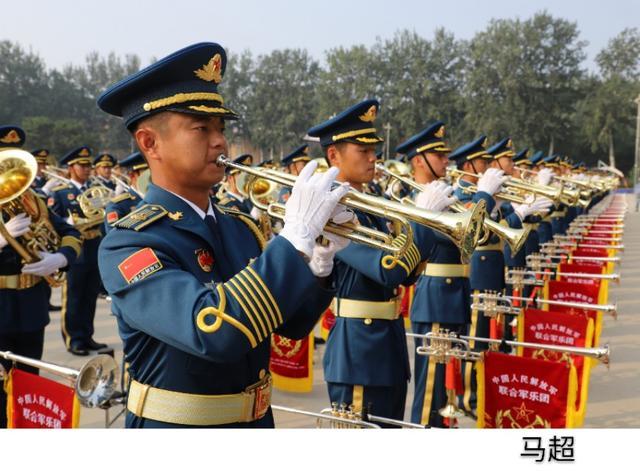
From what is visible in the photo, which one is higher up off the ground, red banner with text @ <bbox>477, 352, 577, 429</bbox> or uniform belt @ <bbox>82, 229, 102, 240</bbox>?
uniform belt @ <bbox>82, 229, 102, 240</bbox>

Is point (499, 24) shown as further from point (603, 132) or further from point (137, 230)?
point (137, 230)

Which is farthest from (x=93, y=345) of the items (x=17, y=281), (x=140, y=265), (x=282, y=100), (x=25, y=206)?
(x=282, y=100)

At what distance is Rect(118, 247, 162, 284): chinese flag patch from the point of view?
1.84 m

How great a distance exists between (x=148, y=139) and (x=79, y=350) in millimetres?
5732

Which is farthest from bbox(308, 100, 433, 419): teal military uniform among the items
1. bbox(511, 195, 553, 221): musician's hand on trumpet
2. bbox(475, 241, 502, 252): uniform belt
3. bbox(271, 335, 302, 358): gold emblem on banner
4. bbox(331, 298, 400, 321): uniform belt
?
bbox(511, 195, 553, 221): musician's hand on trumpet

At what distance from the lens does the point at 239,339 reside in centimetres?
172

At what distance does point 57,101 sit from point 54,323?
6952 cm

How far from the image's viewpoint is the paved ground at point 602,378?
17.4ft

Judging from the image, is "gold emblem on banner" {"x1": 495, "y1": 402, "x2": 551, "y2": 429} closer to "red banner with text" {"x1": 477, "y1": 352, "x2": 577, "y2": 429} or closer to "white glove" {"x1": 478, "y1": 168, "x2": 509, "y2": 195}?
"red banner with text" {"x1": 477, "y1": 352, "x2": 577, "y2": 429}

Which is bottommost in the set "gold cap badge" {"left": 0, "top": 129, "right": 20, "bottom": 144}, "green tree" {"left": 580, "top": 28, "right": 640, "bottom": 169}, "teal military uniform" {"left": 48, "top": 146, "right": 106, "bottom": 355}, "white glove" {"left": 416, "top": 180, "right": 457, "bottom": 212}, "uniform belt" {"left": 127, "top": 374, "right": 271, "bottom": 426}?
"teal military uniform" {"left": 48, "top": 146, "right": 106, "bottom": 355}

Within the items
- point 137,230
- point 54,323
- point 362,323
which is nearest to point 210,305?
point 137,230

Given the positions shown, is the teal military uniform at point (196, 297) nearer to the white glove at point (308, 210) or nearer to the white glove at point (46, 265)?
the white glove at point (308, 210)

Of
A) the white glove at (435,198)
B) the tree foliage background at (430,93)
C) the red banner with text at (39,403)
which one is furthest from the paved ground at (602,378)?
the tree foliage background at (430,93)

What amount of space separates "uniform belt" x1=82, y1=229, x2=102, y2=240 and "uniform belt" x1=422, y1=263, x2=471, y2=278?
474 centimetres
